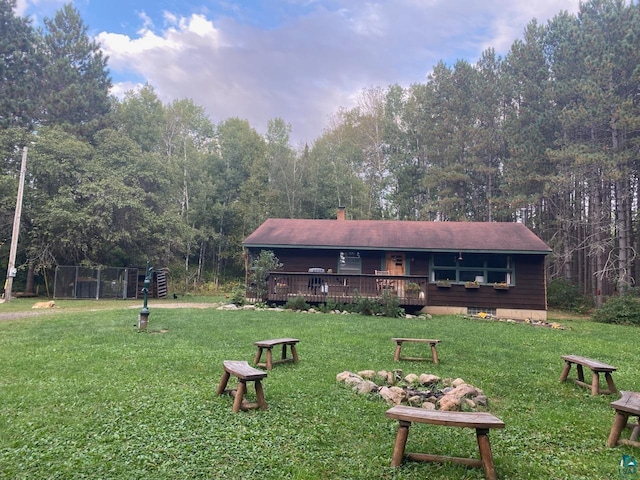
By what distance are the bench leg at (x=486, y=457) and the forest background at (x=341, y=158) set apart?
18.3 m

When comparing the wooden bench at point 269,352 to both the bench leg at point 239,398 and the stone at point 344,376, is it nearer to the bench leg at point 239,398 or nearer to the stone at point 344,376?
the stone at point 344,376

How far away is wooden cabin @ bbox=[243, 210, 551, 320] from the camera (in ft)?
49.9

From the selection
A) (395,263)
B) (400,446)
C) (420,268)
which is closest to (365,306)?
(395,263)

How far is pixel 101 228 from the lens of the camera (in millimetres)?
19828

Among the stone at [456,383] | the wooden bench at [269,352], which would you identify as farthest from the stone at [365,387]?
the wooden bench at [269,352]

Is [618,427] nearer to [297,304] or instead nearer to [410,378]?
[410,378]

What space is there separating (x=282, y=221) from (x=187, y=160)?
14.4 metres

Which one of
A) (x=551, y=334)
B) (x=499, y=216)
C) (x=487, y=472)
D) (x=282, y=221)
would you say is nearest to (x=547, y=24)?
(x=499, y=216)

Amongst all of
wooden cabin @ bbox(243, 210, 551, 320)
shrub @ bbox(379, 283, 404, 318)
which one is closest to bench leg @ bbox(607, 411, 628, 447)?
shrub @ bbox(379, 283, 404, 318)

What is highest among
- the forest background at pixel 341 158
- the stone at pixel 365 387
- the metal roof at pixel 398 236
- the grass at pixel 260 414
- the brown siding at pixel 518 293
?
the forest background at pixel 341 158

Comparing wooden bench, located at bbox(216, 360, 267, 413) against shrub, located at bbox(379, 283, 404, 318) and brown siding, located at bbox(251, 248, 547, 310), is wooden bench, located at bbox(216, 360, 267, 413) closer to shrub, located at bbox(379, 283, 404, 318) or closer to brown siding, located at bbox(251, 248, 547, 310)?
shrub, located at bbox(379, 283, 404, 318)

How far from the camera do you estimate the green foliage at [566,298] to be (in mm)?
19031

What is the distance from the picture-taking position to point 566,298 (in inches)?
763

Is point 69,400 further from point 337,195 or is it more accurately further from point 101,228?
point 337,195
